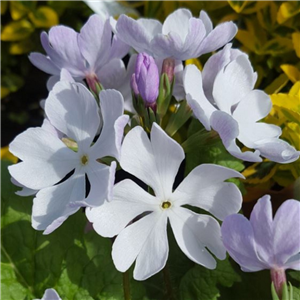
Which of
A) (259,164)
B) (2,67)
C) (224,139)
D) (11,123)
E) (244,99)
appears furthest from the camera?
(11,123)

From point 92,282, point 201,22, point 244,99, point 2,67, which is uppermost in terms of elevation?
point 201,22

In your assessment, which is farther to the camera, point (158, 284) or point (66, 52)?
point (158, 284)

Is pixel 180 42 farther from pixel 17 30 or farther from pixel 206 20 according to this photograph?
pixel 17 30

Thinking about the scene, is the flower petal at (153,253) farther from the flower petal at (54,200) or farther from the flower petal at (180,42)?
the flower petal at (180,42)

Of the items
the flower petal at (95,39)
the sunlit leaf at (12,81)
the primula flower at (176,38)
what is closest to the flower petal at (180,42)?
the primula flower at (176,38)

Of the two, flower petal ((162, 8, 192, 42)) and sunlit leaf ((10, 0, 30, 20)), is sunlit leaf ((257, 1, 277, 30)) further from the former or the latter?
sunlit leaf ((10, 0, 30, 20))

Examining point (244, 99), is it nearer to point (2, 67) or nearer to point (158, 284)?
point (158, 284)

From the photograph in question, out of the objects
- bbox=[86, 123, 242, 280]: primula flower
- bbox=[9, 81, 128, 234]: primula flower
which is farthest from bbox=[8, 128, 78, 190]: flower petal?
bbox=[86, 123, 242, 280]: primula flower

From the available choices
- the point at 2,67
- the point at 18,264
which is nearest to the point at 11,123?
the point at 2,67
